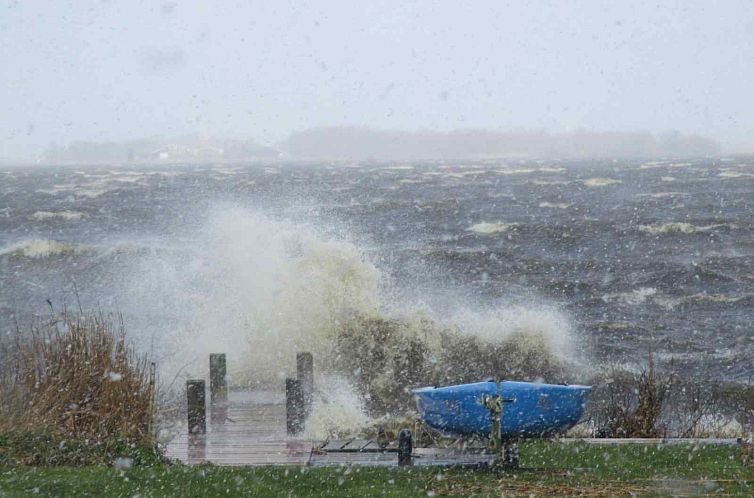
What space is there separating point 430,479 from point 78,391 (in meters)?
4.45

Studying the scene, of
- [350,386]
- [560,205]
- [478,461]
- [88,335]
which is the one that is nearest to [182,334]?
[350,386]

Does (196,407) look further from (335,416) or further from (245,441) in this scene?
(335,416)

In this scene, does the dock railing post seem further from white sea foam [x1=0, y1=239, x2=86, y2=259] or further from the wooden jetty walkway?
white sea foam [x1=0, y1=239, x2=86, y2=259]

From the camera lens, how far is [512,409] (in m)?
10.2

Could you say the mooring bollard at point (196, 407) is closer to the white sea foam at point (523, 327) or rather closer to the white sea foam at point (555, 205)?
the white sea foam at point (523, 327)

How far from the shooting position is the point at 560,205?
66.5 m

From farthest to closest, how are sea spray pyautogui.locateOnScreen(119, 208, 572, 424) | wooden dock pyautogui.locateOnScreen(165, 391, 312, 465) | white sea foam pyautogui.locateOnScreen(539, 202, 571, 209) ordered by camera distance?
white sea foam pyautogui.locateOnScreen(539, 202, 571, 209) → sea spray pyautogui.locateOnScreen(119, 208, 572, 424) → wooden dock pyautogui.locateOnScreen(165, 391, 312, 465)

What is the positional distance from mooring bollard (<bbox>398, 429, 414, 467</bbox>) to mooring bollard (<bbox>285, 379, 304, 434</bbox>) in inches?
111

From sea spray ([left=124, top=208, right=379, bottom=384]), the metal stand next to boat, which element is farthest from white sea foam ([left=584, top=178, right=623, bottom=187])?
the metal stand next to boat

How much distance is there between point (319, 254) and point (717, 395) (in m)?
12.9

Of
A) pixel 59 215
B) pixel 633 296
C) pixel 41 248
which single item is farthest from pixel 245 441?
pixel 59 215

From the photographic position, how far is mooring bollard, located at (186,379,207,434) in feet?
40.9

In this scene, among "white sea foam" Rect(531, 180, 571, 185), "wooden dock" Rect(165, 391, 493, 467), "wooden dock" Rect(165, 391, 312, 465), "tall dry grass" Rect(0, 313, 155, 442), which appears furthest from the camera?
"white sea foam" Rect(531, 180, 571, 185)

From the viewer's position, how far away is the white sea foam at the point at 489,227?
51.6 meters
